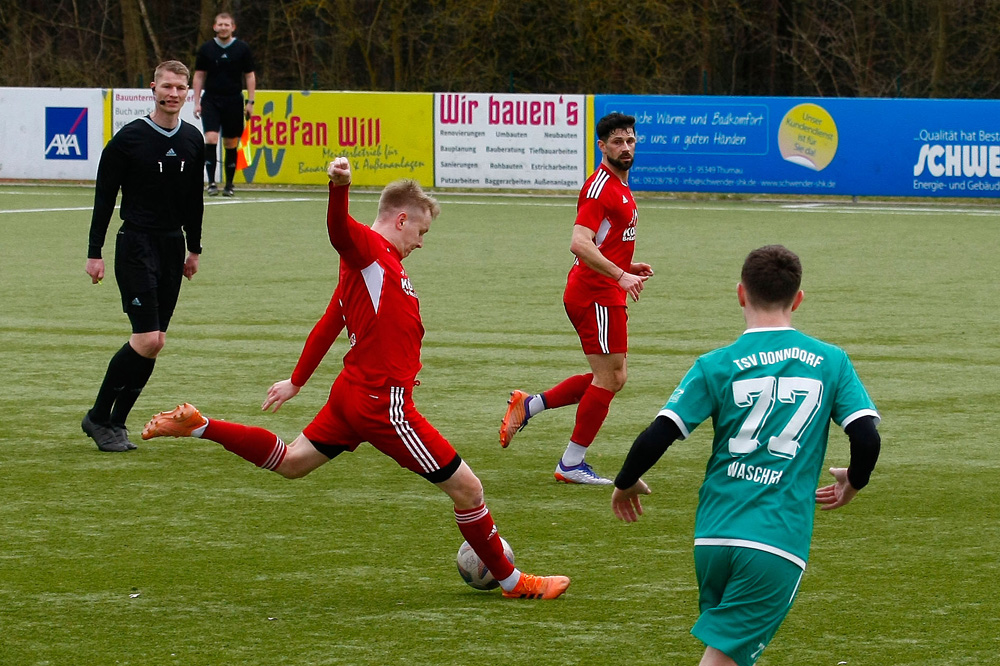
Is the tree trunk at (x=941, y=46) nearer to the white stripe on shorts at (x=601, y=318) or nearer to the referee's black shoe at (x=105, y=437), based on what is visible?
the white stripe on shorts at (x=601, y=318)

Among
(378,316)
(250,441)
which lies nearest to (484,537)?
A: (378,316)

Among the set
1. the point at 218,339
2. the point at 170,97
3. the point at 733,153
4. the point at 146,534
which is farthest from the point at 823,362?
the point at 733,153

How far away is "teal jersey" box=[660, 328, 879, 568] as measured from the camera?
13.2 ft

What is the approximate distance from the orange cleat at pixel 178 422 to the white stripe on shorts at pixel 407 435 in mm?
773

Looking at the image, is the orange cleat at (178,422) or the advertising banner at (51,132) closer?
the orange cleat at (178,422)

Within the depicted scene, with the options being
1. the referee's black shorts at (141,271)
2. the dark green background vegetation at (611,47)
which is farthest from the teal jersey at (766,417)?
the dark green background vegetation at (611,47)

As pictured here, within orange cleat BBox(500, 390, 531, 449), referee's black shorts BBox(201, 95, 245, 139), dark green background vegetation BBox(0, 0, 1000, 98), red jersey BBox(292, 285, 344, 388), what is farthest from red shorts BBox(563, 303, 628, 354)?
dark green background vegetation BBox(0, 0, 1000, 98)

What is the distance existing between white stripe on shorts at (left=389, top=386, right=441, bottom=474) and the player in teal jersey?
5.15 ft

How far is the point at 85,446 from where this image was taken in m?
8.50

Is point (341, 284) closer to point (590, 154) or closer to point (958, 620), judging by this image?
point (958, 620)

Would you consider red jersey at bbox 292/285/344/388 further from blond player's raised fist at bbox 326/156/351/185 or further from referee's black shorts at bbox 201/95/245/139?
referee's black shorts at bbox 201/95/245/139

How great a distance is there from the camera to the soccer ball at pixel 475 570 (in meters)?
5.75

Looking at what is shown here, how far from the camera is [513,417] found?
8258 mm

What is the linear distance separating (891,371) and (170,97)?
17.4 ft
